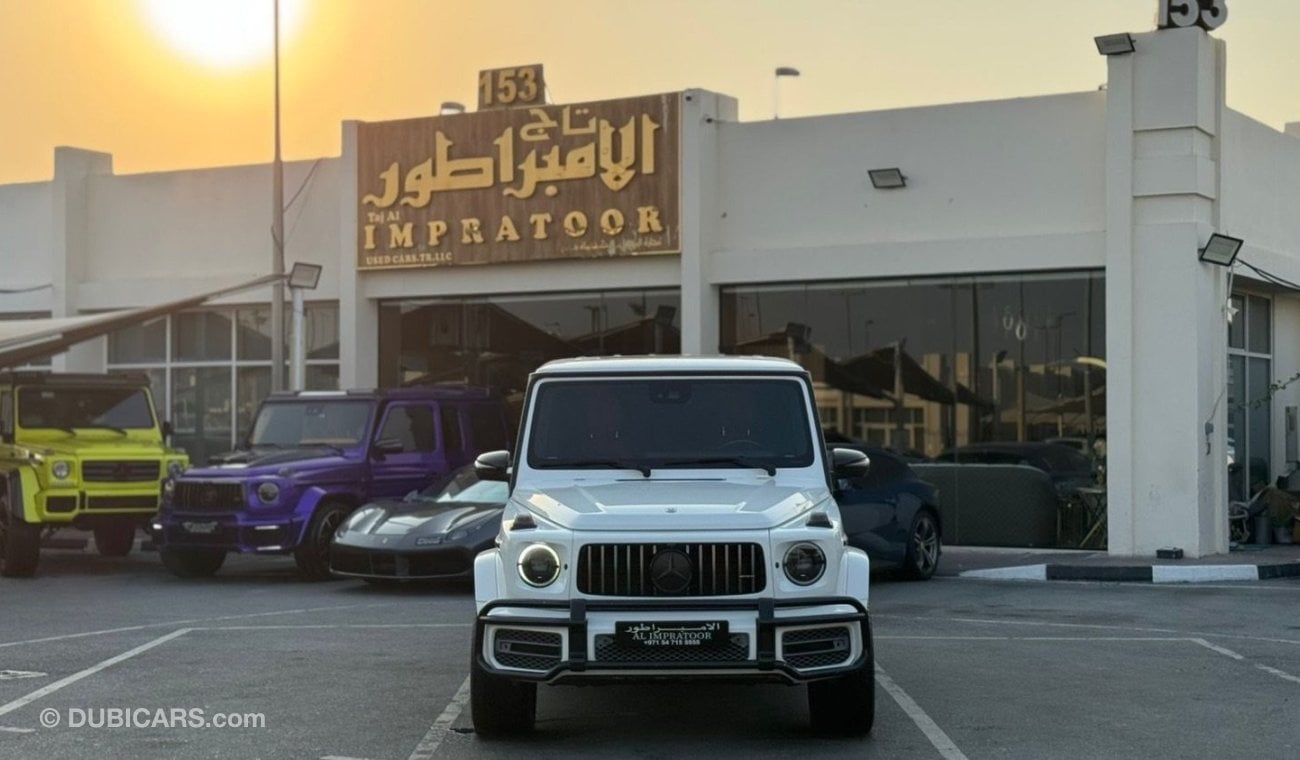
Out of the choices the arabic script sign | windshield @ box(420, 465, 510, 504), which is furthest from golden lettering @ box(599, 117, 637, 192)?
windshield @ box(420, 465, 510, 504)

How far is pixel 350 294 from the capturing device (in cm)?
2620

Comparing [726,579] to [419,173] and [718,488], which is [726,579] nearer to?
[718,488]

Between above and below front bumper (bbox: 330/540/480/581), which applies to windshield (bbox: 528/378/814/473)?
above

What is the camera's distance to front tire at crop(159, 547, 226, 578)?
62.1 feet

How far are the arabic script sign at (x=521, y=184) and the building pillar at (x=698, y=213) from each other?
0.18m

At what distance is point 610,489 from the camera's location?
9.66 meters

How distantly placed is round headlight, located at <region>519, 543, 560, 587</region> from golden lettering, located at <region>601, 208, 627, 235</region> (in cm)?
1537

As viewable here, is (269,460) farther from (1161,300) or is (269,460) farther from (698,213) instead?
(1161,300)

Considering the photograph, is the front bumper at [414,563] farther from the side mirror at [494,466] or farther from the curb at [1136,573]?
the side mirror at [494,466]

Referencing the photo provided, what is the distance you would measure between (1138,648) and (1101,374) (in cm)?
902

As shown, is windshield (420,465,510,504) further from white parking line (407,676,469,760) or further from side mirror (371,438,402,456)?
white parking line (407,676,469,760)

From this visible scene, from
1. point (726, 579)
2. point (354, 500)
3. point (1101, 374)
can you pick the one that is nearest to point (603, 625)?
point (726, 579)

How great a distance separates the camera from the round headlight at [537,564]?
8906 mm

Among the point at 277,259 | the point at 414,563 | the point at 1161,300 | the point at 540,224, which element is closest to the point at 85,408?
the point at 277,259
